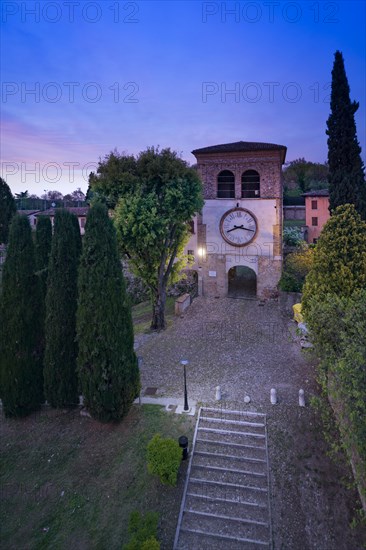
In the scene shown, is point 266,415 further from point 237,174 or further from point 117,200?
point 237,174

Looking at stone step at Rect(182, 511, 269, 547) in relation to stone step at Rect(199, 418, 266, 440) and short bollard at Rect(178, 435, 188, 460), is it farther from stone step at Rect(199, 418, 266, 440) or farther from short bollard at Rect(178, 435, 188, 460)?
stone step at Rect(199, 418, 266, 440)

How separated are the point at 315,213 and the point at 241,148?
1863cm

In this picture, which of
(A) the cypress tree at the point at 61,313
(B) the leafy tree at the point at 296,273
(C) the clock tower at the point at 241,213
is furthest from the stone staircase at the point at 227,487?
(C) the clock tower at the point at 241,213

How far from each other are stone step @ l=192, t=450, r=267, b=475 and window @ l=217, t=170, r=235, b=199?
57.5 ft

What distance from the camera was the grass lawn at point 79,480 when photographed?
7688 mm

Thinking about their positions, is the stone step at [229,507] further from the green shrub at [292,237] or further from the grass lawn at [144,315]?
the green shrub at [292,237]

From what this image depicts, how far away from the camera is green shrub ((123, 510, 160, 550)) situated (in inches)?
265

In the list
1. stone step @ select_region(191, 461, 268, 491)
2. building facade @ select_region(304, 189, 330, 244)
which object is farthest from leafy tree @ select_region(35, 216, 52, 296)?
building facade @ select_region(304, 189, 330, 244)

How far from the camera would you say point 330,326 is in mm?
9797

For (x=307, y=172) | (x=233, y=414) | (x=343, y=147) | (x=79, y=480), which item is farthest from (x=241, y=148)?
(x=307, y=172)

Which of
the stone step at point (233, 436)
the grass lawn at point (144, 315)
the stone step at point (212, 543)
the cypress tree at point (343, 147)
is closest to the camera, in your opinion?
the stone step at point (212, 543)

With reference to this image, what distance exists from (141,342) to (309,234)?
26.8 m

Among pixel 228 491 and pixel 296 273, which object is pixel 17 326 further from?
pixel 296 273

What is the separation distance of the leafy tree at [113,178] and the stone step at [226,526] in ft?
44.9
